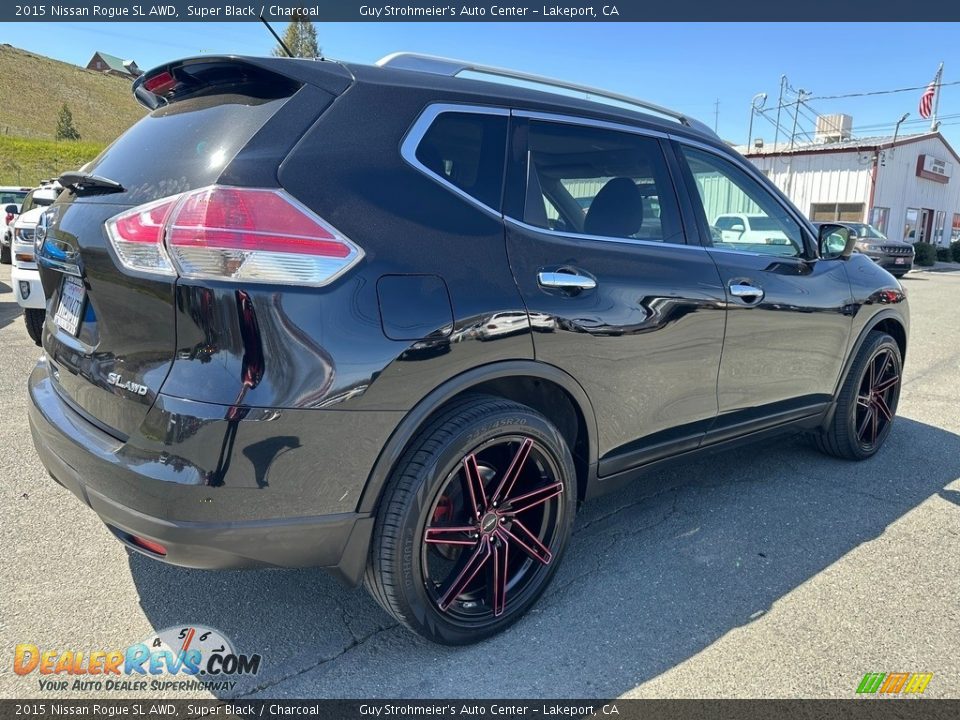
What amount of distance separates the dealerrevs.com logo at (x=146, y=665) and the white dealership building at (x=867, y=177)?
94.8 ft

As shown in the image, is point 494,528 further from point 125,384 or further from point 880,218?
point 880,218

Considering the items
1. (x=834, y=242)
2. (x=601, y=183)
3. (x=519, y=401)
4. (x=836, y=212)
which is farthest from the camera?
(x=836, y=212)

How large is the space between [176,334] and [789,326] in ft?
9.24

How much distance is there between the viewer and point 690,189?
10.2 ft

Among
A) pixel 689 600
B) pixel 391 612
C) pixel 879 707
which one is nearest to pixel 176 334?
pixel 391 612

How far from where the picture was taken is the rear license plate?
221 centimetres

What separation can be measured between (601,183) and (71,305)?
2052 mm

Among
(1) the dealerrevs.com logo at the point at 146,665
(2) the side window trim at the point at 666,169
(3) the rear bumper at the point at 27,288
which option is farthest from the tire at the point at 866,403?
(3) the rear bumper at the point at 27,288

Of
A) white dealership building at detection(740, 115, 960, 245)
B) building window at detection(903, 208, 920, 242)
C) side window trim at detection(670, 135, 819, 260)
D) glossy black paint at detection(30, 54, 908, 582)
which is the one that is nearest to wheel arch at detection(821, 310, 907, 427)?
side window trim at detection(670, 135, 819, 260)

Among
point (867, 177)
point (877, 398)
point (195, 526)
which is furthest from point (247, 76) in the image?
point (867, 177)

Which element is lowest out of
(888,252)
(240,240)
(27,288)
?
(888,252)

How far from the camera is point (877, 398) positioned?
170 inches

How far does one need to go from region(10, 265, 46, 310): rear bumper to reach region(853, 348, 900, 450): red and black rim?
5958mm

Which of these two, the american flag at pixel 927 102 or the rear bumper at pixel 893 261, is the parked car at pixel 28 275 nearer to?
the rear bumper at pixel 893 261
